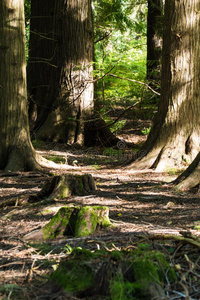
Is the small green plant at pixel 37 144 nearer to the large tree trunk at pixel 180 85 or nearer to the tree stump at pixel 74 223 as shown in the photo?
the large tree trunk at pixel 180 85

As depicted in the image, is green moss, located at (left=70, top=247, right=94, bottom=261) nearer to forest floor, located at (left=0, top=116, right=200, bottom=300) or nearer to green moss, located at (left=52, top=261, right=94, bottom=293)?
green moss, located at (left=52, top=261, right=94, bottom=293)

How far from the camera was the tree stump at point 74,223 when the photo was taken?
3.51 meters

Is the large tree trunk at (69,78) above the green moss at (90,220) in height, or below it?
above

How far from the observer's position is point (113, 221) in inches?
156

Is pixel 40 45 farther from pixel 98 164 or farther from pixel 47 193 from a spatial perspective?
pixel 47 193

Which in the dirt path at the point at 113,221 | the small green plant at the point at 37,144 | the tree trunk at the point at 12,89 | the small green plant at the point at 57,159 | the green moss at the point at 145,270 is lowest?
the dirt path at the point at 113,221

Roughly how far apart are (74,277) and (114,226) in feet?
4.95

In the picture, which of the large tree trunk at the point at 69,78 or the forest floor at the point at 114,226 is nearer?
the forest floor at the point at 114,226

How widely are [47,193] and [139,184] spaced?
1.69 m

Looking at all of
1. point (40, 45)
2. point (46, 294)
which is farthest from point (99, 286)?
point (40, 45)

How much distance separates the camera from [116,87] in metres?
13.5

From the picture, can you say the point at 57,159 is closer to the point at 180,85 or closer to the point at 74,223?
the point at 180,85

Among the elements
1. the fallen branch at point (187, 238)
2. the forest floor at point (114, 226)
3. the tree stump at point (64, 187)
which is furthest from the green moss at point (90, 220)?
the tree stump at point (64, 187)

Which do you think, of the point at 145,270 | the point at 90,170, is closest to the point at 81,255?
the point at 145,270
